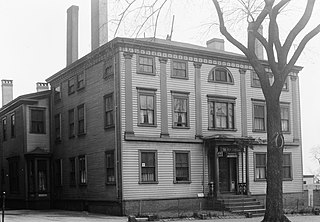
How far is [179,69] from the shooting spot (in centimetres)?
3100

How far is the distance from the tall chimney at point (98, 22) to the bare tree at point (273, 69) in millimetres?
15630

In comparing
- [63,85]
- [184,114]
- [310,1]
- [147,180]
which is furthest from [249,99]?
[310,1]

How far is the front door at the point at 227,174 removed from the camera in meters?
32.2

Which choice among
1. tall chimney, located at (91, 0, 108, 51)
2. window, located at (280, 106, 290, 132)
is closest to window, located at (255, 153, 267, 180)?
window, located at (280, 106, 290, 132)

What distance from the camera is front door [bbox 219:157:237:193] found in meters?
32.2

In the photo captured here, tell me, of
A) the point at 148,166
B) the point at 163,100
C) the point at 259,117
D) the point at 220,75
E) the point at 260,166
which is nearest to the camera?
the point at 148,166

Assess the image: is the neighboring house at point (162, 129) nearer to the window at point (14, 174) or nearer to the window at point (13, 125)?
the window at point (14, 174)

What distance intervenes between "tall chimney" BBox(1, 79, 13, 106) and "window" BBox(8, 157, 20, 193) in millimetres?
10836

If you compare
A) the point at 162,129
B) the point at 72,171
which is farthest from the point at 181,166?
the point at 72,171

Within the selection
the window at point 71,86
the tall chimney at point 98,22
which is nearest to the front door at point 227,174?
the window at point 71,86

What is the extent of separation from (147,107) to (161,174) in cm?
365

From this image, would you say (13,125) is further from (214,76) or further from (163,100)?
(214,76)

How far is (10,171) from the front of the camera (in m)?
40.6

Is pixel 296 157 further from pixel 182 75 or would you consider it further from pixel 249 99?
pixel 182 75
